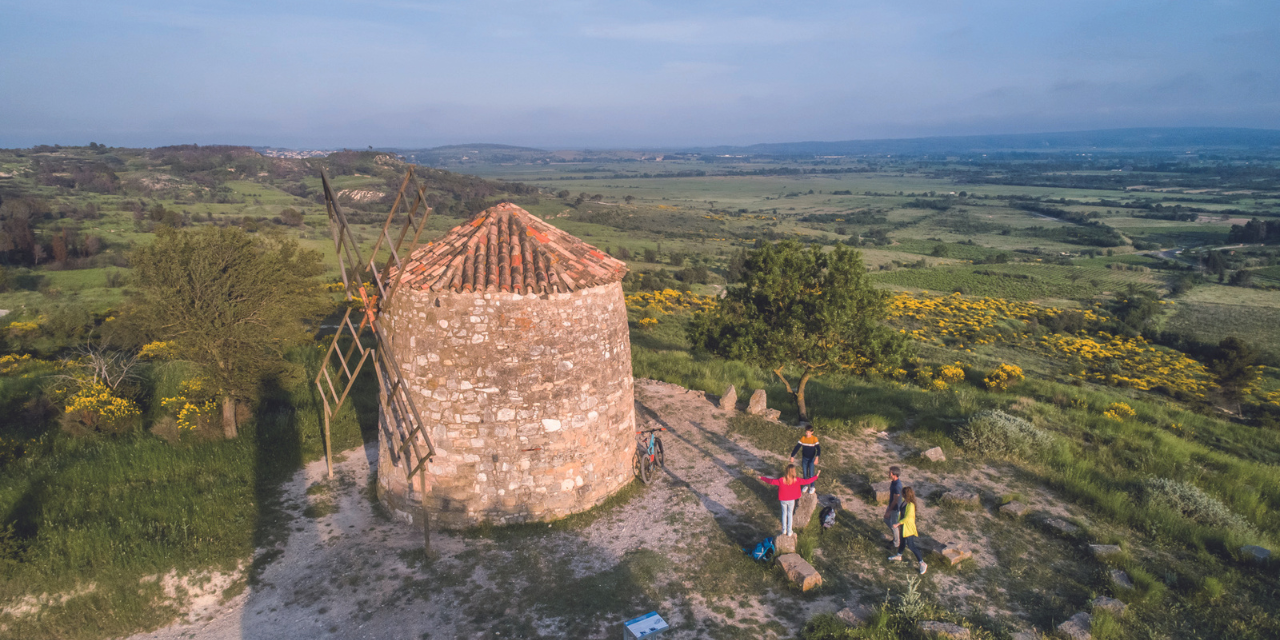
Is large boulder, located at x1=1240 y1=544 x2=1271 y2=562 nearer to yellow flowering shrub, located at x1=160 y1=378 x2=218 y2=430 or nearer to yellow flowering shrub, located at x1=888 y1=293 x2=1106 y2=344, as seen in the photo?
yellow flowering shrub, located at x1=160 y1=378 x2=218 y2=430

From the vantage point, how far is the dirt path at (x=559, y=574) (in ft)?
26.1

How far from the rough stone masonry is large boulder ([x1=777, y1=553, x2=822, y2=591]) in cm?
383

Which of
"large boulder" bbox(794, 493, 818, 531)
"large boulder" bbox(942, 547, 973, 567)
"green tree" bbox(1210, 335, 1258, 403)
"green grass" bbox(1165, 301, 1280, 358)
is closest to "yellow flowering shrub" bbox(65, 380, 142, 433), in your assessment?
"large boulder" bbox(794, 493, 818, 531)

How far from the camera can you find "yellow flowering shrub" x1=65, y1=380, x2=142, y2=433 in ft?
45.3

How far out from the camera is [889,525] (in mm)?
9703

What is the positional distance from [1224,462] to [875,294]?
373 inches

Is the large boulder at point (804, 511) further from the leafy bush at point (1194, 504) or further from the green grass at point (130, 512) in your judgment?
the green grass at point (130, 512)

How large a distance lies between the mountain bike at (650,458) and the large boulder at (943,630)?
577 cm

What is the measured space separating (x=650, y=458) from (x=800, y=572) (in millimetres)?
4205

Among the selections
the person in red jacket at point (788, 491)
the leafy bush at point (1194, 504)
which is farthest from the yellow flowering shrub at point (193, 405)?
the leafy bush at point (1194, 504)

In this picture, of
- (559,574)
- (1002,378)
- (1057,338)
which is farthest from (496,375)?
(1057,338)

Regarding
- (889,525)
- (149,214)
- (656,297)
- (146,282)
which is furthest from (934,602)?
(149,214)

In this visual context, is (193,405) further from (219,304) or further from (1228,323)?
(1228,323)

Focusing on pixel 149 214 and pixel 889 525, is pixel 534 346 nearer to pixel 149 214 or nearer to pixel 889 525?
pixel 889 525
